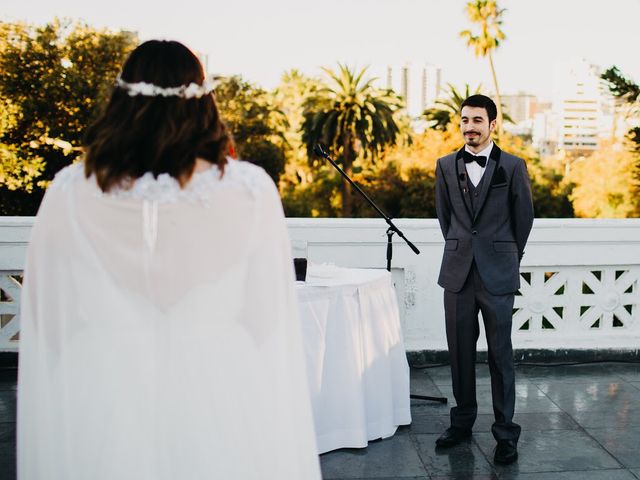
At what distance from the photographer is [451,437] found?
13.8 feet

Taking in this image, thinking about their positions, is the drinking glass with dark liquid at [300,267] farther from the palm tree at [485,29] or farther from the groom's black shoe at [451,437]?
the palm tree at [485,29]

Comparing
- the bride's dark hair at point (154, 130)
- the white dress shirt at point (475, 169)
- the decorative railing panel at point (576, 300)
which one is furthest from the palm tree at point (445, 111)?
the bride's dark hair at point (154, 130)

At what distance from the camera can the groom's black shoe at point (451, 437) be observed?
418 centimetres

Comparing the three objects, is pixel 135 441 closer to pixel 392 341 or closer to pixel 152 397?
pixel 152 397

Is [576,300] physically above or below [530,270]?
below

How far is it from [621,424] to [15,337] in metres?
Result: 4.83

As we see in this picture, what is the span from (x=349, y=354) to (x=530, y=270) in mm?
2833

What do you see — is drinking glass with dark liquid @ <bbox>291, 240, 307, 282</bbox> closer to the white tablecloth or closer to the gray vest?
the white tablecloth

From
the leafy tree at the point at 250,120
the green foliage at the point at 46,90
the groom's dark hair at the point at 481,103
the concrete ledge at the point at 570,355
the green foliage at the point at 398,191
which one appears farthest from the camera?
the green foliage at the point at 398,191

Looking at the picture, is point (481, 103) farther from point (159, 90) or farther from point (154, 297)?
point (154, 297)

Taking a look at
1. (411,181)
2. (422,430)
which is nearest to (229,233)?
(422,430)

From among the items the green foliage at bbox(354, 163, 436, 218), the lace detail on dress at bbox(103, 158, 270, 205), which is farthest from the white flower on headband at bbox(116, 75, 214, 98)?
the green foliage at bbox(354, 163, 436, 218)

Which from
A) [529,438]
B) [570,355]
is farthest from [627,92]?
[529,438]

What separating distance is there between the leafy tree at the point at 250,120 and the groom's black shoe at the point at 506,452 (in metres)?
39.0
